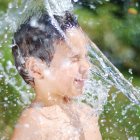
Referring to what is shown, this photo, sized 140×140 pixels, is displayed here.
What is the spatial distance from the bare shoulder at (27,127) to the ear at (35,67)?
0.45 feet

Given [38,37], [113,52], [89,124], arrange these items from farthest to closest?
[113,52]
[89,124]
[38,37]

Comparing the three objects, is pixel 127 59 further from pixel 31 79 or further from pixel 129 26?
pixel 31 79

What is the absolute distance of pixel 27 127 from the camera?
236cm

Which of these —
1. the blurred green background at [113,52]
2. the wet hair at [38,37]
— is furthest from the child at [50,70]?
the blurred green background at [113,52]

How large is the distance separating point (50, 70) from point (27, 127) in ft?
0.78

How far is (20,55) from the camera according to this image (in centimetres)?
236

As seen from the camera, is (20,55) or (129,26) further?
(129,26)

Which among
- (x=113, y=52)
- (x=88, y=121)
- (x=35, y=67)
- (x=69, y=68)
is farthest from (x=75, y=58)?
(x=113, y=52)

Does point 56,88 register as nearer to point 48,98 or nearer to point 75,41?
point 48,98

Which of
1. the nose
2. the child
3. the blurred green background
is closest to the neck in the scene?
the child

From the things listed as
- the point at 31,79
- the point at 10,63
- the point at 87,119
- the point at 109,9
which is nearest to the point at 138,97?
the point at 87,119

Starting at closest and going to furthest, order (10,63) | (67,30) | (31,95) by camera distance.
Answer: (67,30) → (31,95) → (10,63)

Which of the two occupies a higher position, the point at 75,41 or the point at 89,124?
the point at 75,41

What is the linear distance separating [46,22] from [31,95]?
1133 millimetres
